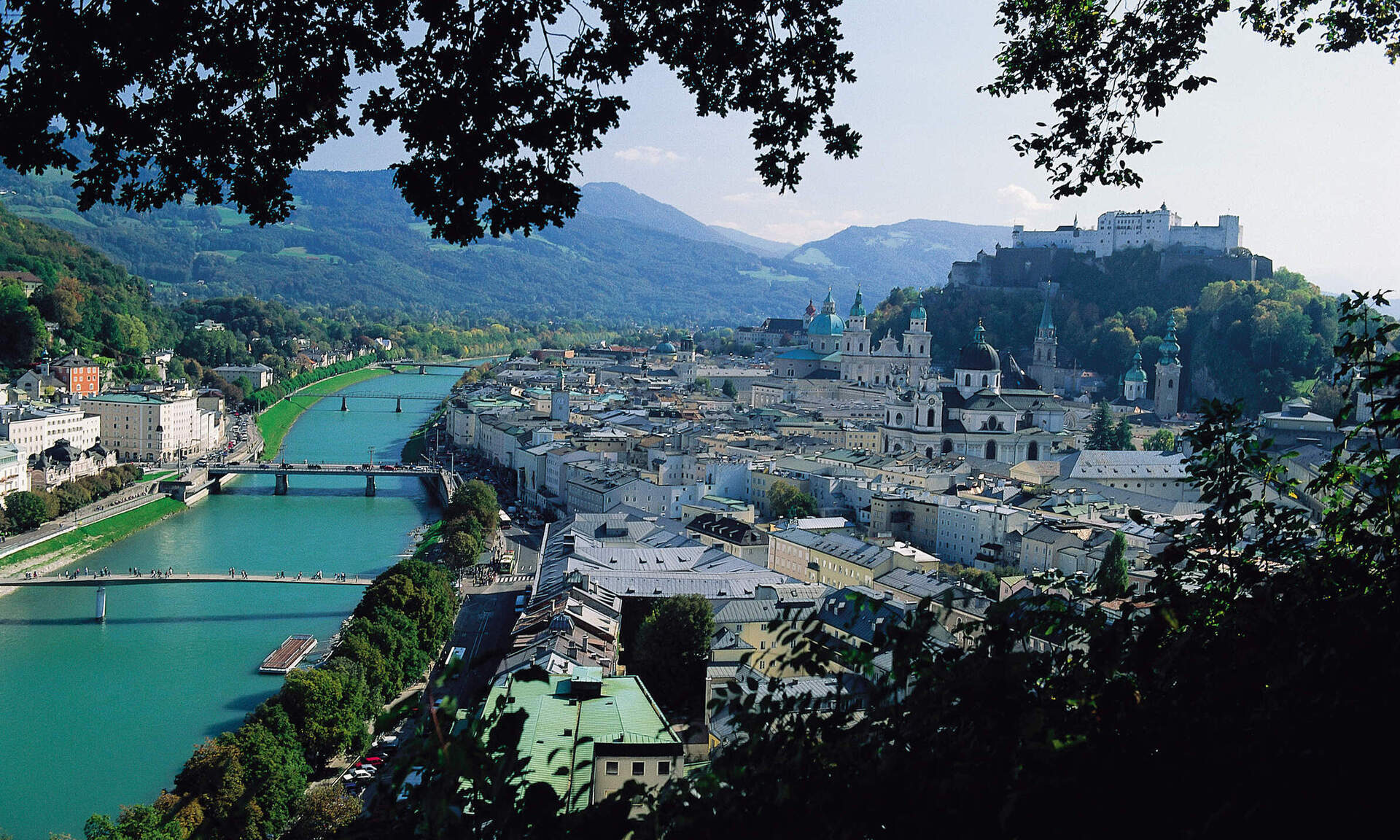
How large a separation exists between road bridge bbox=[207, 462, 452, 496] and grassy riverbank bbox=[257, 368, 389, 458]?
3988 millimetres

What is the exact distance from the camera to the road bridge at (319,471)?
70.7ft

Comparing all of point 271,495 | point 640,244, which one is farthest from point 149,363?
point 640,244

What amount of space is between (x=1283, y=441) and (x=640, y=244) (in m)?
122

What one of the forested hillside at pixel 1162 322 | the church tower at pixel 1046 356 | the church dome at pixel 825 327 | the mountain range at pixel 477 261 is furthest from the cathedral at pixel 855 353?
the mountain range at pixel 477 261

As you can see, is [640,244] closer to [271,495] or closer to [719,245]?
[719,245]

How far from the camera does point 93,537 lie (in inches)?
651

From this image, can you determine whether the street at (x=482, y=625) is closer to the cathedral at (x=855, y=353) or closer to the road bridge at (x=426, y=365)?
the cathedral at (x=855, y=353)

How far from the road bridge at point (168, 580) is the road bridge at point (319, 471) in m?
7.54

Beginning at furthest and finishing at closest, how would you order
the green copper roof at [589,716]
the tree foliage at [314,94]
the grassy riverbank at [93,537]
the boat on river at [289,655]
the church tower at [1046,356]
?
1. the church tower at [1046,356]
2. the grassy riverbank at [93,537]
3. the boat on river at [289,655]
4. the green copper roof at [589,716]
5. the tree foliage at [314,94]

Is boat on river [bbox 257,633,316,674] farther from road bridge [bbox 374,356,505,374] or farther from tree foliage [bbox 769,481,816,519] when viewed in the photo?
road bridge [bbox 374,356,505,374]

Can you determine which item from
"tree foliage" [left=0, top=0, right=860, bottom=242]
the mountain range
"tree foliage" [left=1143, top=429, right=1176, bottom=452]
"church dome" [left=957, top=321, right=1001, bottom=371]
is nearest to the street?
"tree foliage" [left=0, top=0, right=860, bottom=242]

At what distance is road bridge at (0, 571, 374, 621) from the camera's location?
13.4 m

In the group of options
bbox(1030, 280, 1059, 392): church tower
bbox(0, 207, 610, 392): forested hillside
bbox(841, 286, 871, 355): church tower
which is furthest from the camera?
bbox(841, 286, 871, 355): church tower

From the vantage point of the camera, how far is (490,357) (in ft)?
192
